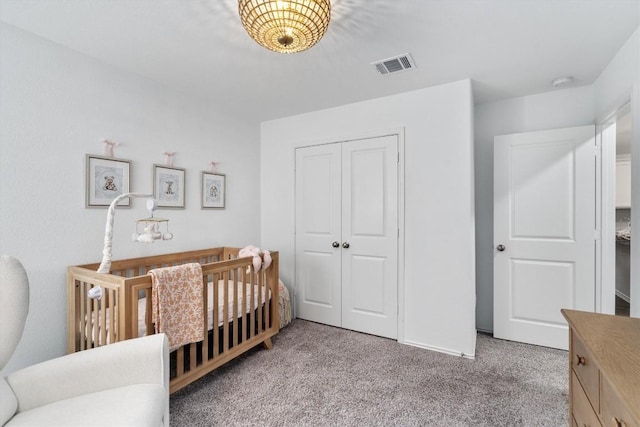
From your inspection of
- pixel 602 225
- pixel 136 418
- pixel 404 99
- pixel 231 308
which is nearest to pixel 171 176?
pixel 231 308

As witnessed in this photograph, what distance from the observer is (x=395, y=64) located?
217 centimetres

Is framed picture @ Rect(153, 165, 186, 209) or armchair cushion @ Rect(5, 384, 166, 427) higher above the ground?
framed picture @ Rect(153, 165, 186, 209)

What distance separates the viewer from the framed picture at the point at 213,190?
290cm

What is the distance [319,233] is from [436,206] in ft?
3.98

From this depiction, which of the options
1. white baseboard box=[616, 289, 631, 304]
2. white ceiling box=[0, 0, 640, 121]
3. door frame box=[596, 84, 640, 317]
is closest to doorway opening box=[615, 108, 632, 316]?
white baseboard box=[616, 289, 631, 304]

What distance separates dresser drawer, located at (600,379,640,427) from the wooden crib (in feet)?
6.42

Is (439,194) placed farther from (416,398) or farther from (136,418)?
(136,418)

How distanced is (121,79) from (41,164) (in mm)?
841

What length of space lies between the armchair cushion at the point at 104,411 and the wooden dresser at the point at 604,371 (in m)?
1.48

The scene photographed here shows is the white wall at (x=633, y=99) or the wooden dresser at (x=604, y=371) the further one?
the white wall at (x=633, y=99)

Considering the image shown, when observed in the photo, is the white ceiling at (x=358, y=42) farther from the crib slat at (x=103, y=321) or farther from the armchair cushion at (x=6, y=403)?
the armchair cushion at (x=6, y=403)

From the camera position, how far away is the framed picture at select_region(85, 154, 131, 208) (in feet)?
6.79

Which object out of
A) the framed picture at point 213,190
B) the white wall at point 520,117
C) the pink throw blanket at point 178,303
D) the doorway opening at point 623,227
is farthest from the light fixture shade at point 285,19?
the doorway opening at point 623,227

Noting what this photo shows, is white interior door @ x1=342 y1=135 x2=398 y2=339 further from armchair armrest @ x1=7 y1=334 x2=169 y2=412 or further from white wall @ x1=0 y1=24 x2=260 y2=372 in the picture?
armchair armrest @ x1=7 y1=334 x2=169 y2=412
